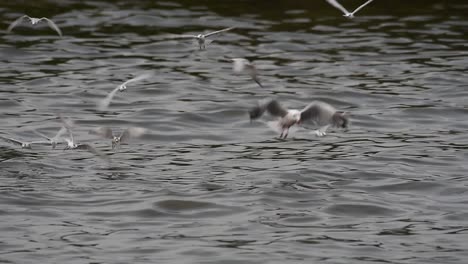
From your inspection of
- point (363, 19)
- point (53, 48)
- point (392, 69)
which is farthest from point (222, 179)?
point (363, 19)

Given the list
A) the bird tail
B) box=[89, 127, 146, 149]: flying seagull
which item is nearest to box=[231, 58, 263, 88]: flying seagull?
the bird tail

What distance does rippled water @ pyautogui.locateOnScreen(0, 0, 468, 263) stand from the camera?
9.34 m

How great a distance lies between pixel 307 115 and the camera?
9.95 meters

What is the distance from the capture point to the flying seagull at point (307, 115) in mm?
9859

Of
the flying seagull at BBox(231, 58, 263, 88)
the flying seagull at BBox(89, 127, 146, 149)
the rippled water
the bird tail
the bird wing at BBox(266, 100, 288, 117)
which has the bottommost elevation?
the rippled water

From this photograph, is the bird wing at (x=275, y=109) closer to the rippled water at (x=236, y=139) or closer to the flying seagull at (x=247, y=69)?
the flying seagull at (x=247, y=69)

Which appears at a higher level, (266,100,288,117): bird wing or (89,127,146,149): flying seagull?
(266,100,288,117): bird wing

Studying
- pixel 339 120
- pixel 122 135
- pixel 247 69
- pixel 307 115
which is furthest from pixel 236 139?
pixel 339 120

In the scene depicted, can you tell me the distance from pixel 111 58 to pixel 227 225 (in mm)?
6793

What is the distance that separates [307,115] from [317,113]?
82 mm

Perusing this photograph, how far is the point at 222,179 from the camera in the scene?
11.1m

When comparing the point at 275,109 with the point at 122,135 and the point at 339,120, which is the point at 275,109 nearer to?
the point at 339,120

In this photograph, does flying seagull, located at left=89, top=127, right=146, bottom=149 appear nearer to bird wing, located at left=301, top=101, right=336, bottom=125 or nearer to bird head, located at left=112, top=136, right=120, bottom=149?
bird head, located at left=112, top=136, right=120, bottom=149

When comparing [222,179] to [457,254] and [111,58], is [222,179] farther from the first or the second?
[111,58]
